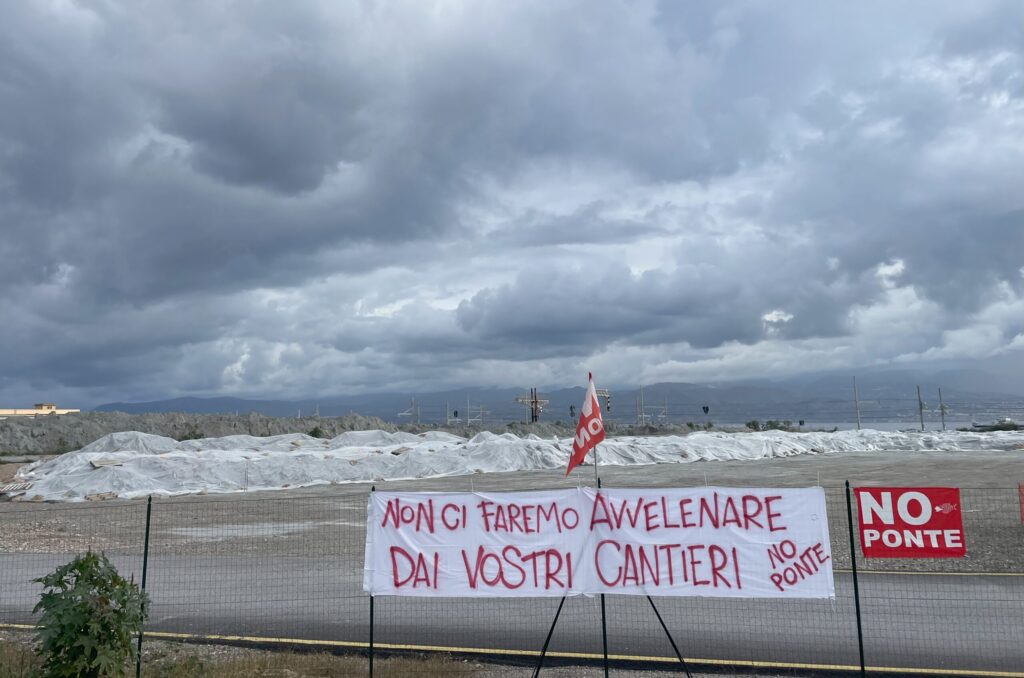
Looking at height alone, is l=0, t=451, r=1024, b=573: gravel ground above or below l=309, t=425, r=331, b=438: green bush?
below

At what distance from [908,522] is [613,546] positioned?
2.93 metres

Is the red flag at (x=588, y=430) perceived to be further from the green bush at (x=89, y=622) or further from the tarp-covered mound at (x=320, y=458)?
the tarp-covered mound at (x=320, y=458)

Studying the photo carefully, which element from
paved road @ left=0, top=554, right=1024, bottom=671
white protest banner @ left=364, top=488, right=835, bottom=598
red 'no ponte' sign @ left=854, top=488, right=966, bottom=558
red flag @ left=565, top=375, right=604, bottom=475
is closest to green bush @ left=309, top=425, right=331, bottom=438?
paved road @ left=0, top=554, right=1024, bottom=671

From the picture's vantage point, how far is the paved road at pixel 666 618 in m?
9.05

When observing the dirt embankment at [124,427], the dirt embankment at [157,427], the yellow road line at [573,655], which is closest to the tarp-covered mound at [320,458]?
the dirt embankment at [157,427]

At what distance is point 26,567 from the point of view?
15680 mm

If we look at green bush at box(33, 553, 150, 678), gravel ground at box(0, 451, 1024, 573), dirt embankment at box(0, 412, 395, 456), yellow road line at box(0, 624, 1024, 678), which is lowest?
yellow road line at box(0, 624, 1024, 678)

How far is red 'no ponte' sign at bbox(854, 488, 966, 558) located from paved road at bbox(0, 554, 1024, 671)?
1.59 meters

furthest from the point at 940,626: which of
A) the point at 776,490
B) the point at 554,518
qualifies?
the point at 554,518

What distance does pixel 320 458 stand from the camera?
4000 cm

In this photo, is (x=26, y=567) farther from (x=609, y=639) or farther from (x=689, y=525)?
(x=689, y=525)

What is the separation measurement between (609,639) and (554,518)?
2.64 m

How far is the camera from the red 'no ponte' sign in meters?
7.75

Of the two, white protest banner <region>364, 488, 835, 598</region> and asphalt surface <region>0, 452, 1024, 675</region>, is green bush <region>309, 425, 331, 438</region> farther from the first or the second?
white protest banner <region>364, 488, 835, 598</region>
